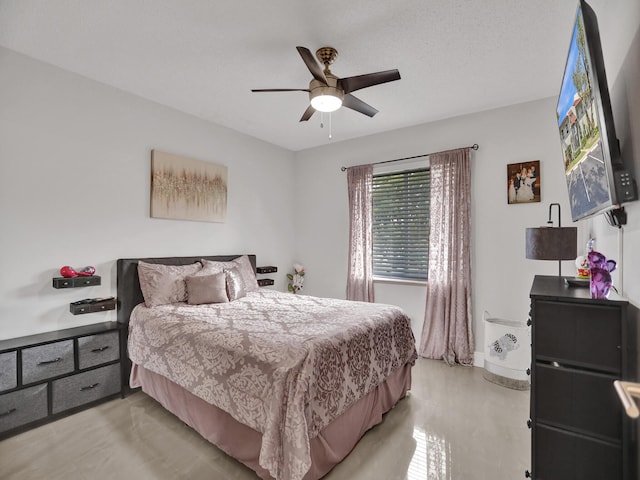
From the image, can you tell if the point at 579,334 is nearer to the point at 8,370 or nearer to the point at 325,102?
the point at 325,102

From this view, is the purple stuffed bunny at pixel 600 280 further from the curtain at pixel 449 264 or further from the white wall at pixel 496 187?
the curtain at pixel 449 264

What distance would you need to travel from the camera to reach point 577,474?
1328mm

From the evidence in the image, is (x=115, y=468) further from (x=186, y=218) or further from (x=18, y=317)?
(x=186, y=218)

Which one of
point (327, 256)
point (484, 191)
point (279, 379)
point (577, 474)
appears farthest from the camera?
point (327, 256)

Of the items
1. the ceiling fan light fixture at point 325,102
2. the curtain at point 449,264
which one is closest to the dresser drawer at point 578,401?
the ceiling fan light fixture at point 325,102

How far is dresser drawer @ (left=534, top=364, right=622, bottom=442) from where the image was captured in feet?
4.09

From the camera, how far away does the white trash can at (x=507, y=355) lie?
2912mm

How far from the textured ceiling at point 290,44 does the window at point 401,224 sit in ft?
3.41

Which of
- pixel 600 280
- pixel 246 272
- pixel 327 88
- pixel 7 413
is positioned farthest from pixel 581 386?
pixel 7 413

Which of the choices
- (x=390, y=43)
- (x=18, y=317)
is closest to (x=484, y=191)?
(x=390, y=43)

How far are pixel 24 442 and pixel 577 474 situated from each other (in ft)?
10.7

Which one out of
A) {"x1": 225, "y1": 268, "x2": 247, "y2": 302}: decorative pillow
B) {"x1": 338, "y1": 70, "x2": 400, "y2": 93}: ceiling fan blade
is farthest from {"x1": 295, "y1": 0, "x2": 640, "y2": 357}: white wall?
{"x1": 225, "y1": 268, "x2": 247, "y2": 302}: decorative pillow

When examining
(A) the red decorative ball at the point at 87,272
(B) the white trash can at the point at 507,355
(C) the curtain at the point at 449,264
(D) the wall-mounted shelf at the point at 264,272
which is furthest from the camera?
(D) the wall-mounted shelf at the point at 264,272

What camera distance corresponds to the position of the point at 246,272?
3.83 meters
